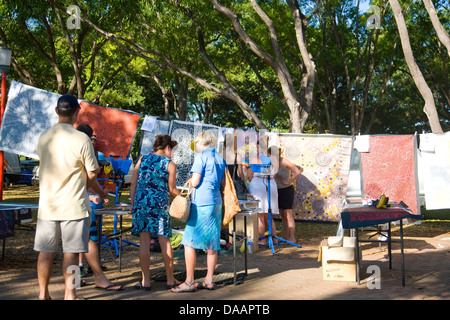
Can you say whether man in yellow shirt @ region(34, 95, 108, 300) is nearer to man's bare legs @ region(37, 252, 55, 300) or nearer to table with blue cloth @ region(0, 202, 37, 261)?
man's bare legs @ region(37, 252, 55, 300)

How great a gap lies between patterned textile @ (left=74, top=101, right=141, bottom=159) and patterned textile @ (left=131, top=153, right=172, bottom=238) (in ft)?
15.1

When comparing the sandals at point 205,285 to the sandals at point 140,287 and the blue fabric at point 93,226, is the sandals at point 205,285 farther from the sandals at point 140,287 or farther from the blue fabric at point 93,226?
the blue fabric at point 93,226

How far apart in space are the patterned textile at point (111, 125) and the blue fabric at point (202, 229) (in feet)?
15.8

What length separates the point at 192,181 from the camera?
17.8 feet

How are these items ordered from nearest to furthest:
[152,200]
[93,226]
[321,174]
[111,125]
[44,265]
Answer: [44,265], [152,200], [93,226], [111,125], [321,174]

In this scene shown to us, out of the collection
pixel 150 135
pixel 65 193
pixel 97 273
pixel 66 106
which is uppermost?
pixel 150 135

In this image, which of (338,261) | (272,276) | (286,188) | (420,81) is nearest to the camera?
(338,261)

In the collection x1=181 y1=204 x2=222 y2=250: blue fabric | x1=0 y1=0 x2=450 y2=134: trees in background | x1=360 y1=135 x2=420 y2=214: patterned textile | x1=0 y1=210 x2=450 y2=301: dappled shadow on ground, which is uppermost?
x1=0 y1=0 x2=450 y2=134: trees in background

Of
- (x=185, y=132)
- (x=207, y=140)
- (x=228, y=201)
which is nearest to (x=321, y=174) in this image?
(x=185, y=132)

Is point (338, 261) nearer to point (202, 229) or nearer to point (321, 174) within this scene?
point (202, 229)

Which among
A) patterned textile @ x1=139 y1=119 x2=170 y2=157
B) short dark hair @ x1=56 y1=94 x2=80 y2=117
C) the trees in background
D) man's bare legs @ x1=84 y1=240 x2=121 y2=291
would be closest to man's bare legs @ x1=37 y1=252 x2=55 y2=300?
man's bare legs @ x1=84 y1=240 x2=121 y2=291

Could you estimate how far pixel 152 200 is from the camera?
539 cm

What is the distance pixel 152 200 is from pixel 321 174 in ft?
18.7

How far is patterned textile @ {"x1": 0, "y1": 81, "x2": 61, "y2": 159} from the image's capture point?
9.26 m
